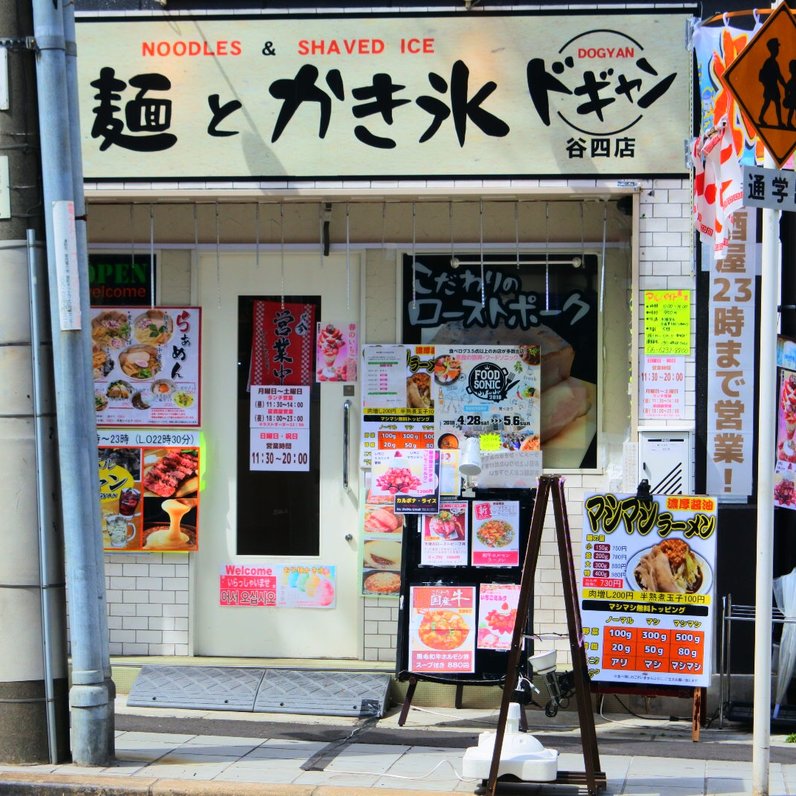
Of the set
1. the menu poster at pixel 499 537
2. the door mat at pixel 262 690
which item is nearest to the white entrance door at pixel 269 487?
the door mat at pixel 262 690

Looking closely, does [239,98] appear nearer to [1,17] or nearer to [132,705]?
[1,17]

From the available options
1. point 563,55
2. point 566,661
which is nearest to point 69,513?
point 566,661

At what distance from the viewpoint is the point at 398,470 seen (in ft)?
27.1

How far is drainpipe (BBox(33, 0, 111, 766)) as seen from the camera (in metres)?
6.59

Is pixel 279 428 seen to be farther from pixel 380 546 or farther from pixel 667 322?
pixel 667 322

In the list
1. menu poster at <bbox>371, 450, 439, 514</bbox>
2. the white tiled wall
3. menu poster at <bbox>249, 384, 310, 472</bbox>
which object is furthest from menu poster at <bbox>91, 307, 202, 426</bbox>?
menu poster at <bbox>371, 450, 439, 514</bbox>

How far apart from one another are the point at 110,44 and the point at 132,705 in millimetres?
4499

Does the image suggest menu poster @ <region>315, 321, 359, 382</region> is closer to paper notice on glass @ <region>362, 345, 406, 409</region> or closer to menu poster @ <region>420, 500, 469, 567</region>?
paper notice on glass @ <region>362, 345, 406, 409</region>

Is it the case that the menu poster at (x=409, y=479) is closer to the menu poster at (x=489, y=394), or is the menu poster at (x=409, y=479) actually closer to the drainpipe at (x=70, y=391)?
the menu poster at (x=489, y=394)

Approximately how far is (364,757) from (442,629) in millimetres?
1144

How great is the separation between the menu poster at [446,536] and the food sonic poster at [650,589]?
81 centimetres

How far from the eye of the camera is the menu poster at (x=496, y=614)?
789cm

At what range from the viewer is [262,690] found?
A: 27.4ft

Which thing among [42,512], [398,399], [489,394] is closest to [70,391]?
[42,512]
